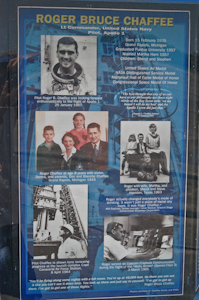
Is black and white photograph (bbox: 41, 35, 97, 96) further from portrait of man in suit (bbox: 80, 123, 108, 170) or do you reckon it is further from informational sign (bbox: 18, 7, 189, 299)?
portrait of man in suit (bbox: 80, 123, 108, 170)

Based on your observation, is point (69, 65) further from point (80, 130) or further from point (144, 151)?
point (144, 151)

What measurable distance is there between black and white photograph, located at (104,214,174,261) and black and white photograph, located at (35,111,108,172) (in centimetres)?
49

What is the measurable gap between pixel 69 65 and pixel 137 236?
145 centimetres

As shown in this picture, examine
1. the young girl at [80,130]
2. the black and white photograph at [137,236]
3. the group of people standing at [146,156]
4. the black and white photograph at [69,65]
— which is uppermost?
the black and white photograph at [69,65]

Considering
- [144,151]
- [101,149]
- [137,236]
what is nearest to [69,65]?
[101,149]

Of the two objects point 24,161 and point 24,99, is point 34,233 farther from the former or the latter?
point 24,99

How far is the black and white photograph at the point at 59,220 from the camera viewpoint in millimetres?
2354

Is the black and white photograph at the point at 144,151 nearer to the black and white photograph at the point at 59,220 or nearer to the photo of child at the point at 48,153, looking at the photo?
the black and white photograph at the point at 59,220

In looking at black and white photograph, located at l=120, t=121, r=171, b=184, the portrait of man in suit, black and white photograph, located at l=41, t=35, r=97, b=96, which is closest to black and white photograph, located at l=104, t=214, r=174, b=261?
black and white photograph, located at l=120, t=121, r=171, b=184

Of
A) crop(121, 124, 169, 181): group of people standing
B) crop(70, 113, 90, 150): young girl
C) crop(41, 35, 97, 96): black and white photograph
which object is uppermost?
crop(41, 35, 97, 96): black and white photograph

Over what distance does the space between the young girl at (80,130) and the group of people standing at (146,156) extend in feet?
1.08

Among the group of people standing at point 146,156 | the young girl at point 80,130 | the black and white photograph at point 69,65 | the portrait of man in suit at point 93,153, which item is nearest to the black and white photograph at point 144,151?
the group of people standing at point 146,156

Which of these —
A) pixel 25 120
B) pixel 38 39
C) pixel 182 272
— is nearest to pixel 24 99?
pixel 25 120

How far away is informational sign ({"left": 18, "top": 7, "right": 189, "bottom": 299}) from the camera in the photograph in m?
2.30
